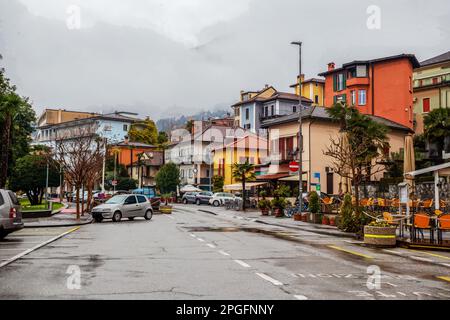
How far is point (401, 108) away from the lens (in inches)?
2320

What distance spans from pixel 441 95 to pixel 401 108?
11.1 meters

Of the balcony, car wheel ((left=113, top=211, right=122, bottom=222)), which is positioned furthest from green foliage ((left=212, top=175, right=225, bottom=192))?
car wheel ((left=113, top=211, right=122, bottom=222))

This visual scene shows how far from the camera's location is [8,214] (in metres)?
17.5

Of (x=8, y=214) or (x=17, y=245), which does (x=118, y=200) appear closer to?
(x=8, y=214)

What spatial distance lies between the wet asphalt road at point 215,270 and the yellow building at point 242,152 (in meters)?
53.9

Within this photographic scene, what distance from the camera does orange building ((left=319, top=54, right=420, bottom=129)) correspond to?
59062mm

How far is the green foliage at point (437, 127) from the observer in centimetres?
4350

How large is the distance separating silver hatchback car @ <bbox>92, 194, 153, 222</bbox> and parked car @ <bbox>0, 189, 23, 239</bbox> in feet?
38.7

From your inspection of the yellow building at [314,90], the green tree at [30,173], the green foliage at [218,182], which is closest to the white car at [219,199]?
the green foliage at [218,182]

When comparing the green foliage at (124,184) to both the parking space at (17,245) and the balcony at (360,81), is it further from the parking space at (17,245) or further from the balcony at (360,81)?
the parking space at (17,245)

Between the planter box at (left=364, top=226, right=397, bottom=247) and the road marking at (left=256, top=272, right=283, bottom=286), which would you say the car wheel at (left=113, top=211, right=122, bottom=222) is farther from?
the road marking at (left=256, top=272, right=283, bottom=286)

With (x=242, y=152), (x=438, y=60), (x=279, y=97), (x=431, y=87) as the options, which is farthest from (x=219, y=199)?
(x=438, y=60)
